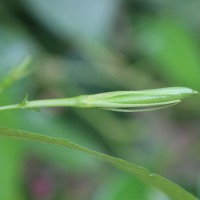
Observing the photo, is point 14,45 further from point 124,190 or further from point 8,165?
point 124,190

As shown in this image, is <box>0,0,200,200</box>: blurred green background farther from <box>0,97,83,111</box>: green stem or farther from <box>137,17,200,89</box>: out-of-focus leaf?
<box>0,97,83,111</box>: green stem

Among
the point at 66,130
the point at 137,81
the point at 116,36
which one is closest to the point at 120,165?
the point at 66,130

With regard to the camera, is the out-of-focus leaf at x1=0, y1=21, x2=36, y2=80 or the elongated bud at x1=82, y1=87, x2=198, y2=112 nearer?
the elongated bud at x1=82, y1=87, x2=198, y2=112

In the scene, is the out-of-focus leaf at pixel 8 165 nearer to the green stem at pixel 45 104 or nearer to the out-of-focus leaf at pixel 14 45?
the out-of-focus leaf at pixel 14 45

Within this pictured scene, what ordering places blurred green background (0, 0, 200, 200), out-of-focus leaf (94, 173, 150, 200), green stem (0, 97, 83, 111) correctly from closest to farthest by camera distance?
green stem (0, 97, 83, 111) < out-of-focus leaf (94, 173, 150, 200) < blurred green background (0, 0, 200, 200)

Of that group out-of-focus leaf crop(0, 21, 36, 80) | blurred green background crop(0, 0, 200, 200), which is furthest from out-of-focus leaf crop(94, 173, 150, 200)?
out-of-focus leaf crop(0, 21, 36, 80)

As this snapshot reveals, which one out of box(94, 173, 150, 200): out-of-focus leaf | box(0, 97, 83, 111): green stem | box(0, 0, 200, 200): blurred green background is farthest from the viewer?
box(0, 0, 200, 200): blurred green background
